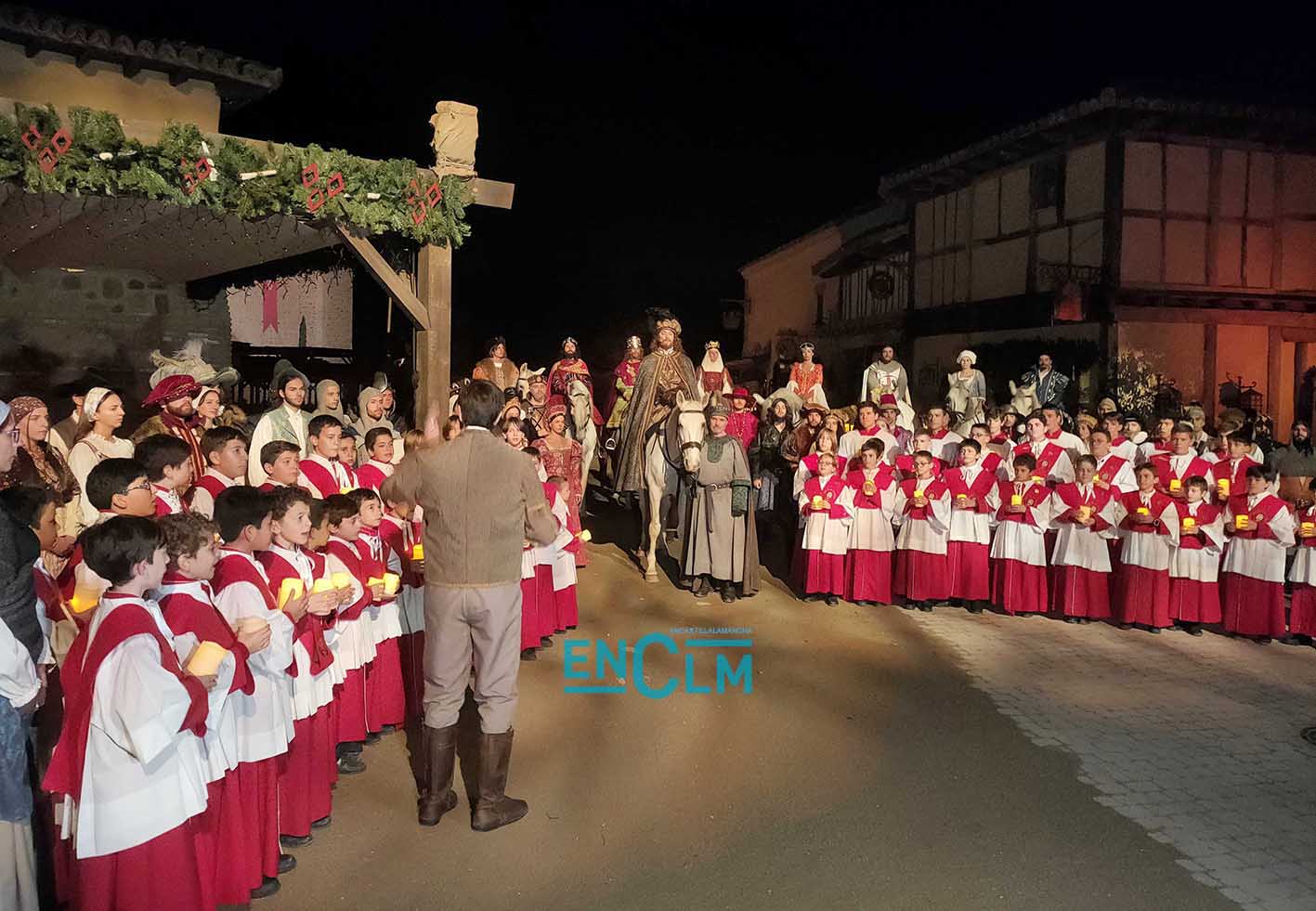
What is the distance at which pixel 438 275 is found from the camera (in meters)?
8.71

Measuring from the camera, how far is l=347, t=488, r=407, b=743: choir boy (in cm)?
518

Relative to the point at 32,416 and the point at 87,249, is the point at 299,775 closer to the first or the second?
the point at 32,416

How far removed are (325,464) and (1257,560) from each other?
27.0ft

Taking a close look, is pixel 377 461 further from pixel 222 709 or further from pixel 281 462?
pixel 222 709

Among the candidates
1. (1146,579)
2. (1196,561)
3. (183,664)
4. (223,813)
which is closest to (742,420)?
(1146,579)

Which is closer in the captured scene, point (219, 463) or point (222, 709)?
point (222, 709)

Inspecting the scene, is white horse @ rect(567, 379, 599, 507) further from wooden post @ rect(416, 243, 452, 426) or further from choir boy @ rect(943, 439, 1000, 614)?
choir boy @ rect(943, 439, 1000, 614)

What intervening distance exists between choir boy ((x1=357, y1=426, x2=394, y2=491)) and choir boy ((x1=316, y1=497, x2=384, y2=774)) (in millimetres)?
1368

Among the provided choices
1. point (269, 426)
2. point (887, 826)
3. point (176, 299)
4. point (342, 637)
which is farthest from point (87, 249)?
point (887, 826)

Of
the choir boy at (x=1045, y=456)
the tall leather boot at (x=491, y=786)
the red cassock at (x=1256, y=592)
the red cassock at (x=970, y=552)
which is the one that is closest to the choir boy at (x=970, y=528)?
the red cassock at (x=970, y=552)

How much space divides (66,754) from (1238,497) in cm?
948

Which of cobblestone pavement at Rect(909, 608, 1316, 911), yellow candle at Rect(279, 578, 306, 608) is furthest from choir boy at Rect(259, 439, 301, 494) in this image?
cobblestone pavement at Rect(909, 608, 1316, 911)

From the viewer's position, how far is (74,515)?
6.10m

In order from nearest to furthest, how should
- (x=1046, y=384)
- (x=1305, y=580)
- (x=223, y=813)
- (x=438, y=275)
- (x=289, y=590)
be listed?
(x=223, y=813) < (x=289, y=590) < (x=1305, y=580) < (x=438, y=275) < (x=1046, y=384)
